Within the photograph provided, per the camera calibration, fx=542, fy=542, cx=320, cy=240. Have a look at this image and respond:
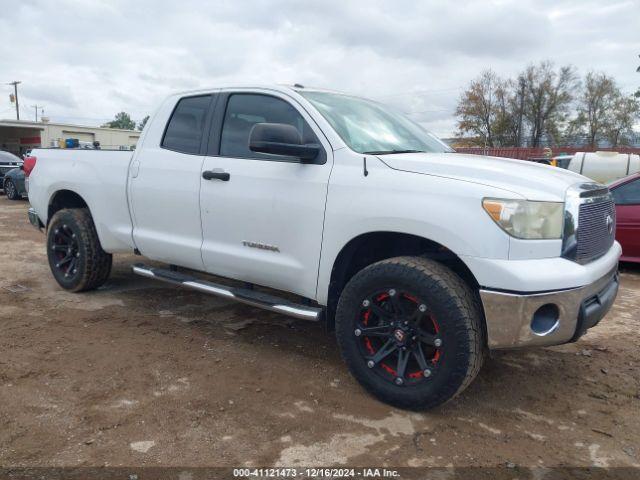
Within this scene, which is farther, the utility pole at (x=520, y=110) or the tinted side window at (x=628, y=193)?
the utility pole at (x=520, y=110)

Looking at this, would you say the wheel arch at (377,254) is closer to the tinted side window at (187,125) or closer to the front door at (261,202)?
the front door at (261,202)

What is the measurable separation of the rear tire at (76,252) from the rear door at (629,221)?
20.0 feet

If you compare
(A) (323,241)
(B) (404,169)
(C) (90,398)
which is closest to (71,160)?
(C) (90,398)

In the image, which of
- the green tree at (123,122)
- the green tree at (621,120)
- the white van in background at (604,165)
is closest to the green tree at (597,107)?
the green tree at (621,120)

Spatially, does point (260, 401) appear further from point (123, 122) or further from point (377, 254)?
point (123, 122)

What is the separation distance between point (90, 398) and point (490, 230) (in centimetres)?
254

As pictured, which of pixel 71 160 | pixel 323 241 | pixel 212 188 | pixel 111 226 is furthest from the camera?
pixel 71 160

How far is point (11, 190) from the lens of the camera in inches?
641

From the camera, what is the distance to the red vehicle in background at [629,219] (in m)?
6.78

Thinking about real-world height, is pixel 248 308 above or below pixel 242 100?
below

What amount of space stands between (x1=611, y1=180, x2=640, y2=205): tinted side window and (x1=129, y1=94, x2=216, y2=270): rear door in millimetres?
5461

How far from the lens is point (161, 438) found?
286 cm

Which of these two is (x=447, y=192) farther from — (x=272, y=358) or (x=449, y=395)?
(x=272, y=358)

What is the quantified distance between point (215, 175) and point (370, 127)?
1164 millimetres
